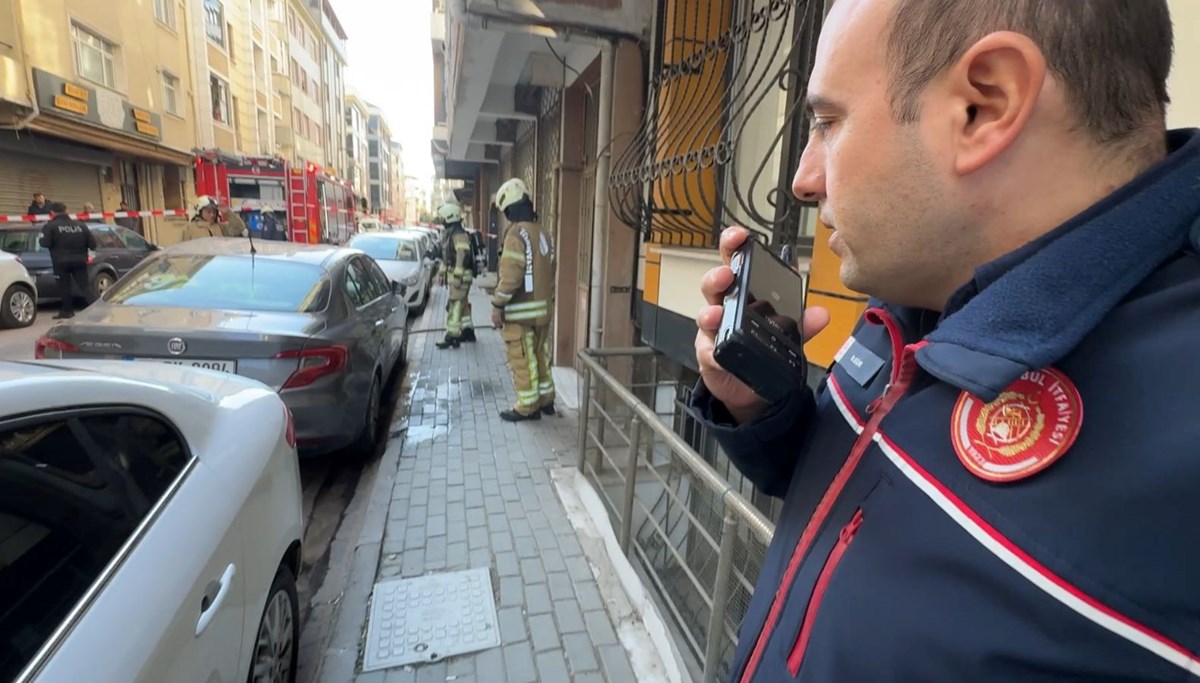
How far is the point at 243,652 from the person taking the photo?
1.76m

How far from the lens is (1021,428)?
61cm

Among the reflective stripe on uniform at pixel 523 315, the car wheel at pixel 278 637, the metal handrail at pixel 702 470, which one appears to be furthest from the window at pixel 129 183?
the car wheel at pixel 278 637

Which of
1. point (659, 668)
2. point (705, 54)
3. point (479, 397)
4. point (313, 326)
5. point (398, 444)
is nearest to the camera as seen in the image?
point (659, 668)

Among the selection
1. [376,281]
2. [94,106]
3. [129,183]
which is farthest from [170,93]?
[376,281]

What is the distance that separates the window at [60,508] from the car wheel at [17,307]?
33.1 ft

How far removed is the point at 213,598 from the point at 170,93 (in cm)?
2574

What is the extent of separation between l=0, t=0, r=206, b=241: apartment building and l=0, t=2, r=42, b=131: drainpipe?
23 mm

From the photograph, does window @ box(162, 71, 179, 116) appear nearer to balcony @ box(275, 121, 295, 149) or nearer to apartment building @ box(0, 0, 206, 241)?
apartment building @ box(0, 0, 206, 241)

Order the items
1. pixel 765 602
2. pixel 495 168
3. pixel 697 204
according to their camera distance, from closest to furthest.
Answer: pixel 765 602 < pixel 697 204 < pixel 495 168

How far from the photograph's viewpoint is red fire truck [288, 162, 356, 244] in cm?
1697

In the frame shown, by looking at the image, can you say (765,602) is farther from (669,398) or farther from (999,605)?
(669,398)

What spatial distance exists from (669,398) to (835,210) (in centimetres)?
323

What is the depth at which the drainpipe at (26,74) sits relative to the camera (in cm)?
1355

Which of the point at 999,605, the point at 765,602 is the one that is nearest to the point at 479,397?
the point at 765,602
